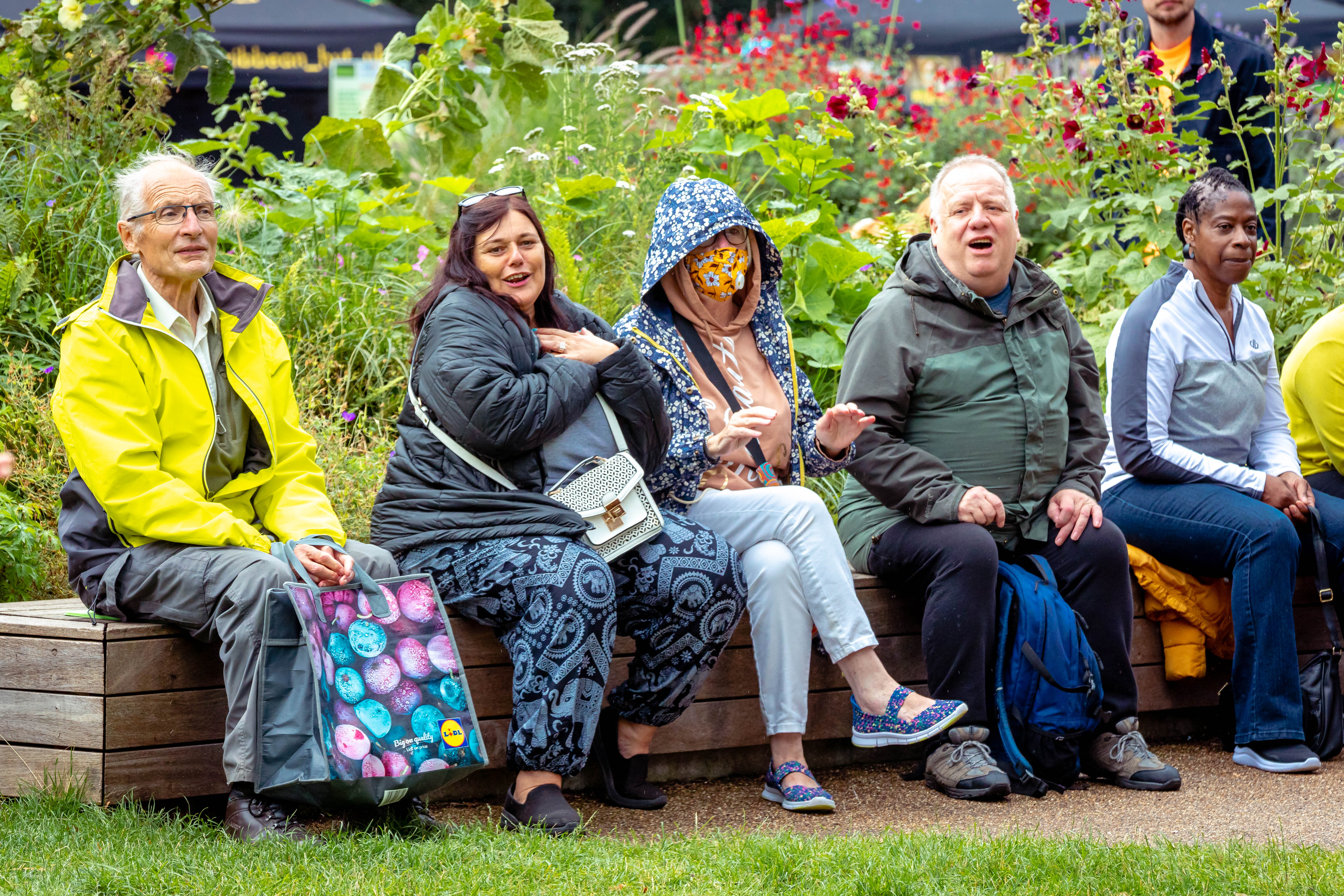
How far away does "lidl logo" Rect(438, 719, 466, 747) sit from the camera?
10.1 feet

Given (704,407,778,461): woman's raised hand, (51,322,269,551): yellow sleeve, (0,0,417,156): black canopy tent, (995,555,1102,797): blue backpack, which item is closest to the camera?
(51,322,269,551): yellow sleeve

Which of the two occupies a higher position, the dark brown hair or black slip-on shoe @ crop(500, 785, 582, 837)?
the dark brown hair

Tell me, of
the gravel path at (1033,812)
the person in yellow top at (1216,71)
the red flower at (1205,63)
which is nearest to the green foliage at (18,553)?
the gravel path at (1033,812)

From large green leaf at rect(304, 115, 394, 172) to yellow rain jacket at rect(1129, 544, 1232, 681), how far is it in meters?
3.59

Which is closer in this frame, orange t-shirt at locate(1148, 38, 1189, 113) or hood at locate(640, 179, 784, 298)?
hood at locate(640, 179, 784, 298)

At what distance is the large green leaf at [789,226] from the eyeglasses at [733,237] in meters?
1.16

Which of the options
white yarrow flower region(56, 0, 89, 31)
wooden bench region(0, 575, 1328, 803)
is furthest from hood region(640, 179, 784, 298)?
white yarrow flower region(56, 0, 89, 31)

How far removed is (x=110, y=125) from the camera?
520 centimetres

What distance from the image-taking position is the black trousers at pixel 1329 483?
15.1 feet

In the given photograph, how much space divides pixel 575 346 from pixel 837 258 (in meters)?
1.93

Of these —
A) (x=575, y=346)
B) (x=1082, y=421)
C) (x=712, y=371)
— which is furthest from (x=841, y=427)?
(x=1082, y=421)

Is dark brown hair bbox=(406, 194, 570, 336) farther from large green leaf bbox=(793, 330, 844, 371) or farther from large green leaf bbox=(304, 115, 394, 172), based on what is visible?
large green leaf bbox=(304, 115, 394, 172)

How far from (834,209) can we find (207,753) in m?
3.45

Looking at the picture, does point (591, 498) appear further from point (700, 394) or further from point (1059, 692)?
point (1059, 692)
